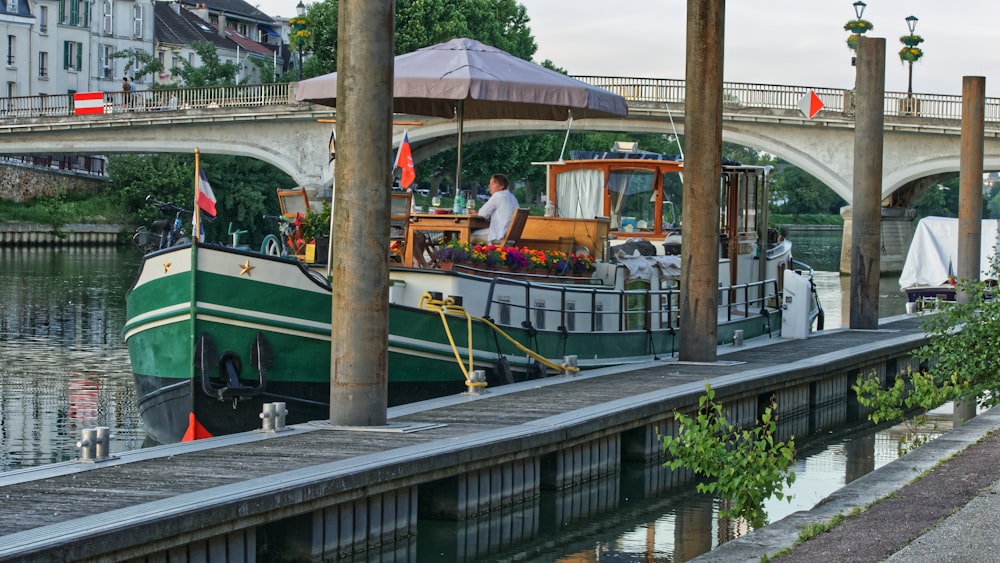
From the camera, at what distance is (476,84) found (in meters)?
14.0

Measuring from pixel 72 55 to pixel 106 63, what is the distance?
11.9 feet

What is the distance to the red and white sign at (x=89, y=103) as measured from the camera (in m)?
57.6

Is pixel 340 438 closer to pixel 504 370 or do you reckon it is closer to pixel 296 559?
pixel 296 559

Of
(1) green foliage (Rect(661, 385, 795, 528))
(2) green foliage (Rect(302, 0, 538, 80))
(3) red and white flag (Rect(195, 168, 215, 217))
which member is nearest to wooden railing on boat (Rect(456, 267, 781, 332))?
(3) red and white flag (Rect(195, 168, 215, 217))

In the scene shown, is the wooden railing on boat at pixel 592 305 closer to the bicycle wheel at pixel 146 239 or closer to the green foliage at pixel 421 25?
the bicycle wheel at pixel 146 239

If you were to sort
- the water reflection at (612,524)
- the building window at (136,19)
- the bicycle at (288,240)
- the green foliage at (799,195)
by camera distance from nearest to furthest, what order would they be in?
the water reflection at (612,524), the bicycle at (288,240), the building window at (136,19), the green foliage at (799,195)

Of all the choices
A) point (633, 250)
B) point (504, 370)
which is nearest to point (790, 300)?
point (633, 250)

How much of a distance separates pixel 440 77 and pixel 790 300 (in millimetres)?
8365

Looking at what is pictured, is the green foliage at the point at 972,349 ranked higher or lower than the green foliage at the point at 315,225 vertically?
lower

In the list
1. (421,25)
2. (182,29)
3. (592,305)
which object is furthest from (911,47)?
(182,29)

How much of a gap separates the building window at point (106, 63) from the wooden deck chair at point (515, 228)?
71.0 meters

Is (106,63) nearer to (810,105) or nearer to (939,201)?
(810,105)

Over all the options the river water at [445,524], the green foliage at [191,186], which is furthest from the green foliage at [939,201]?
the river water at [445,524]

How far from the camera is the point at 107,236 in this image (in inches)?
2461
